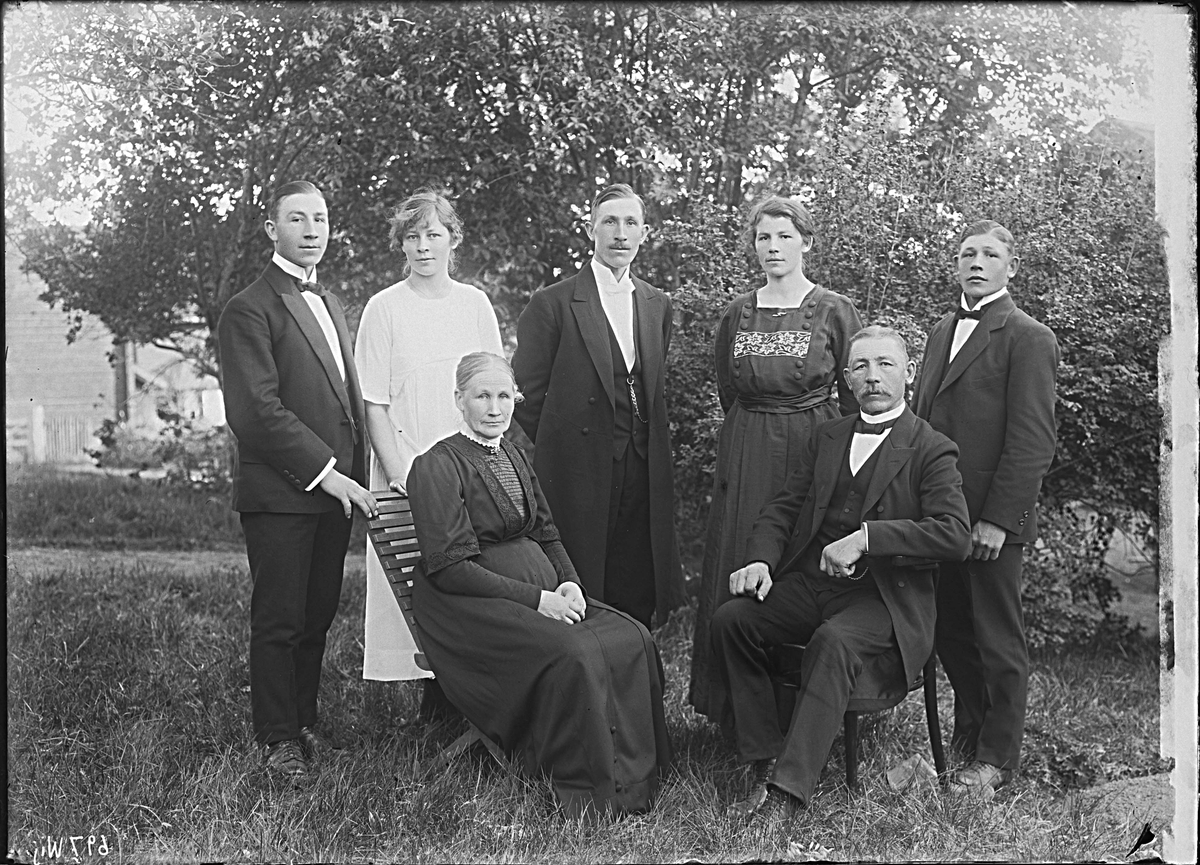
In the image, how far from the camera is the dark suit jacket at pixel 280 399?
13.5ft

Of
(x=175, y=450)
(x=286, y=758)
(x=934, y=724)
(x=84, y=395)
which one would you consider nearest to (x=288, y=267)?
(x=286, y=758)

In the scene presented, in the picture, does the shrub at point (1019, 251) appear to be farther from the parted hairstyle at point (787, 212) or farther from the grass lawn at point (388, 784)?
the parted hairstyle at point (787, 212)

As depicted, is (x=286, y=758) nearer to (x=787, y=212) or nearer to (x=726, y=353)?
(x=726, y=353)

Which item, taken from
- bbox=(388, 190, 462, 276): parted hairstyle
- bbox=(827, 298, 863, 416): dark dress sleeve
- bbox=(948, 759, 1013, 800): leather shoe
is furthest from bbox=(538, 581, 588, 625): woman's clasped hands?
bbox=(388, 190, 462, 276): parted hairstyle

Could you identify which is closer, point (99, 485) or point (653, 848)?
point (653, 848)

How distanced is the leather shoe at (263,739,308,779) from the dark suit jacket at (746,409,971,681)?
1.83 m

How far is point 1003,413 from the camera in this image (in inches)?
165

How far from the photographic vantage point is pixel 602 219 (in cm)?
453

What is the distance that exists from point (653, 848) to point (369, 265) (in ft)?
15.0

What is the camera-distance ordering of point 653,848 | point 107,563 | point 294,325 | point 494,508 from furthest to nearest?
point 107,563 → point 294,325 → point 494,508 → point 653,848

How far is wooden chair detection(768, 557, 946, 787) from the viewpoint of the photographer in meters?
3.78

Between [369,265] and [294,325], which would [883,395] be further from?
[369,265]

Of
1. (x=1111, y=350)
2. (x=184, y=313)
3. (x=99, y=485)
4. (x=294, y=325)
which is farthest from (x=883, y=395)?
(x=99, y=485)

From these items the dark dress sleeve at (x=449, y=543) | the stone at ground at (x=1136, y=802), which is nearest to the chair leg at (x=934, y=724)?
the stone at ground at (x=1136, y=802)
